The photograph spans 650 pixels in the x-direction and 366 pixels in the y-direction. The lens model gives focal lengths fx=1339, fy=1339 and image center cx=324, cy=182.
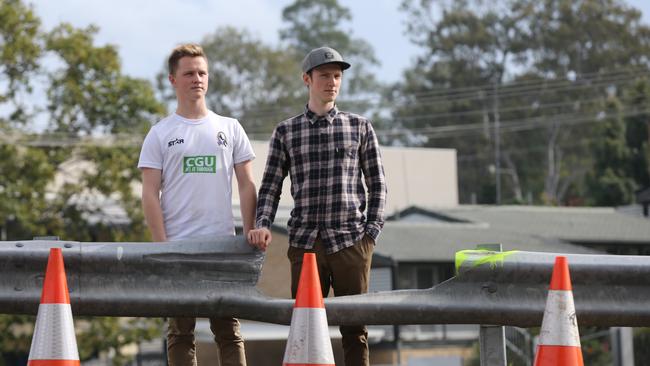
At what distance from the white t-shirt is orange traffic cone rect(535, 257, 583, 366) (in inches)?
69.2

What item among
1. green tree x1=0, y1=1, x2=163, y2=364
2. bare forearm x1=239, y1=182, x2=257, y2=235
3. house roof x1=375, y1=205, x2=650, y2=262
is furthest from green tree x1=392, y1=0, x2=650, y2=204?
bare forearm x1=239, y1=182, x2=257, y2=235

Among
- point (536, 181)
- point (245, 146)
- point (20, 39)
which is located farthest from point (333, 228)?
point (536, 181)

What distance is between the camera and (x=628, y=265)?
6.35 meters

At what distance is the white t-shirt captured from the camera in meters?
6.80

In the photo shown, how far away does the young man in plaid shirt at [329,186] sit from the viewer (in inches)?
267

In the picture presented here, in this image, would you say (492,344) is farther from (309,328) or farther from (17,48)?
(17,48)

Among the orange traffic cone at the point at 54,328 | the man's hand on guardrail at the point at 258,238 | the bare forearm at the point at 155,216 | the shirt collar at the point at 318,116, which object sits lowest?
the orange traffic cone at the point at 54,328

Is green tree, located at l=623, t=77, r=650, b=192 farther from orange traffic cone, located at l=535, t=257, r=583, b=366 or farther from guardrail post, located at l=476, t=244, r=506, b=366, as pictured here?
orange traffic cone, located at l=535, t=257, r=583, b=366

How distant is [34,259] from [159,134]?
0.99m

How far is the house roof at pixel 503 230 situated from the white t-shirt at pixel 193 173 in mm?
30246

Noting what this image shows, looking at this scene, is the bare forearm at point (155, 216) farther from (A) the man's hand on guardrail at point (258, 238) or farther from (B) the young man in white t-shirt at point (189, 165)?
(A) the man's hand on guardrail at point (258, 238)

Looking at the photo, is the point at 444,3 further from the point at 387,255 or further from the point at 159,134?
the point at 159,134

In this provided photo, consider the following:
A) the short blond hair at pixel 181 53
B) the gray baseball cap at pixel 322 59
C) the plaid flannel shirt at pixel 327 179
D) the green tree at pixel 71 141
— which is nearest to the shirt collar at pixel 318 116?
the plaid flannel shirt at pixel 327 179

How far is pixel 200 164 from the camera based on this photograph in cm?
682
